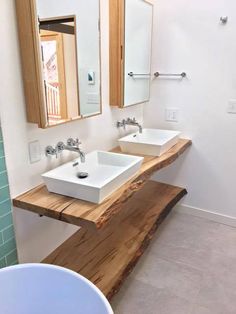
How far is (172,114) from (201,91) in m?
0.36

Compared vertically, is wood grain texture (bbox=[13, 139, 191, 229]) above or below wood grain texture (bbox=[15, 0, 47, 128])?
below

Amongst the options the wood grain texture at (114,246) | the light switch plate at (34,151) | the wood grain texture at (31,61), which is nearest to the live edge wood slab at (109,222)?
the wood grain texture at (114,246)

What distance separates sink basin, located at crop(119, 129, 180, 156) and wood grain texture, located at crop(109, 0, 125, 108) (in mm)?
335

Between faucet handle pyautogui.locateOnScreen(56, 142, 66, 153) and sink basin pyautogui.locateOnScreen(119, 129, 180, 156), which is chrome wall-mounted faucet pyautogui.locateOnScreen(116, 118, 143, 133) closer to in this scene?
sink basin pyautogui.locateOnScreen(119, 129, 180, 156)

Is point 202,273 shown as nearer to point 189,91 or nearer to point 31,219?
point 31,219

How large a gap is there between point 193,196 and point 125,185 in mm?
1383

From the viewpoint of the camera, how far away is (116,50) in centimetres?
217

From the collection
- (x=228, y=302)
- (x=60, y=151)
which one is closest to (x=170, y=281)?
(x=228, y=302)

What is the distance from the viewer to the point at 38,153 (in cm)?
168

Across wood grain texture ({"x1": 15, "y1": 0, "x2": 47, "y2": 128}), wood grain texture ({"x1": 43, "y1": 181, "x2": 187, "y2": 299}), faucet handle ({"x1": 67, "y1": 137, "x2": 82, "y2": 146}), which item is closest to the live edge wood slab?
wood grain texture ({"x1": 43, "y1": 181, "x2": 187, "y2": 299})

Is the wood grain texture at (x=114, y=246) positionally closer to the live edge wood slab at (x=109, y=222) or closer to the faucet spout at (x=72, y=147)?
the live edge wood slab at (x=109, y=222)

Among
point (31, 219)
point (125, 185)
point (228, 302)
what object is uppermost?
point (125, 185)

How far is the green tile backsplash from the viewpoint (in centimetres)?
147

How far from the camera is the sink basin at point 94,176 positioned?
1.48 meters
